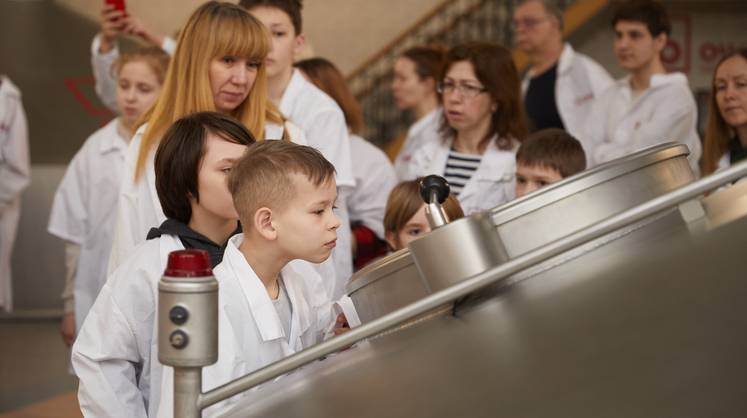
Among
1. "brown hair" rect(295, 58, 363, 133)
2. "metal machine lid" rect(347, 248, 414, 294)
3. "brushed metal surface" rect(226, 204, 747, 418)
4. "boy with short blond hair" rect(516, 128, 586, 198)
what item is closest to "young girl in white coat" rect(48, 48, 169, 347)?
"brown hair" rect(295, 58, 363, 133)

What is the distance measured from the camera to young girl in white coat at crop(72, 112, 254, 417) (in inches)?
88.6

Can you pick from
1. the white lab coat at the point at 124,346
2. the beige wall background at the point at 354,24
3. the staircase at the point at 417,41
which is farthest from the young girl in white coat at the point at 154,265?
the staircase at the point at 417,41

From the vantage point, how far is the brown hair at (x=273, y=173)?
7.29 ft

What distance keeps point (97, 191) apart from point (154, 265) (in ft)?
7.20

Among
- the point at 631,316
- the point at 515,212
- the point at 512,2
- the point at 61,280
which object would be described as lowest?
the point at 631,316

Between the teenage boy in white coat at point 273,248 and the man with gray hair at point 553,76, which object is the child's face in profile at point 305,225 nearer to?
the teenage boy in white coat at point 273,248

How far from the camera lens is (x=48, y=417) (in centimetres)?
479

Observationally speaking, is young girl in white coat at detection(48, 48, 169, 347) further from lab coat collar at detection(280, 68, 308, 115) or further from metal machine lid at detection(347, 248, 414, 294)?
metal machine lid at detection(347, 248, 414, 294)

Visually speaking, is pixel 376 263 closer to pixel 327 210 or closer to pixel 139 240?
pixel 327 210

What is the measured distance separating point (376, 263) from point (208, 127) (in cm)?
86

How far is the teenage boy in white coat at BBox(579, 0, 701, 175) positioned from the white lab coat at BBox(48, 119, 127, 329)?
210cm

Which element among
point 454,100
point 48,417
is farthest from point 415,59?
point 48,417

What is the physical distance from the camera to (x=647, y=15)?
16.7 feet

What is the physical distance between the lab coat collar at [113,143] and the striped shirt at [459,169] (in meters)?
1.27
